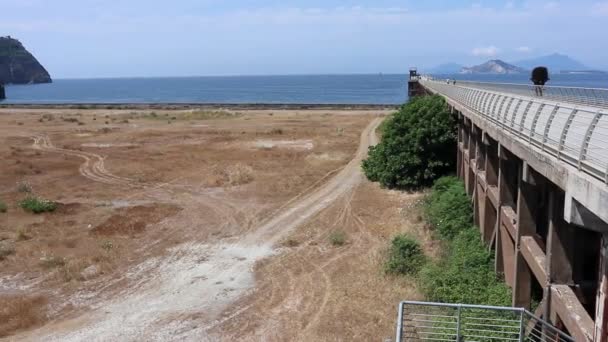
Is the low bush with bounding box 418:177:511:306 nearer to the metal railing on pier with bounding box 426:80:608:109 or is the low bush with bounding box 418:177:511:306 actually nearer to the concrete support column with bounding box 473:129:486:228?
the concrete support column with bounding box 473:129:486:228

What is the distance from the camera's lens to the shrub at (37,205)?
28844 mm

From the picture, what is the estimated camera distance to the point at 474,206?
22.3 m

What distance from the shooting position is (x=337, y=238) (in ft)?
79.0

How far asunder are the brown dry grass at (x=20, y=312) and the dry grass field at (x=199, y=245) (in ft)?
0.19

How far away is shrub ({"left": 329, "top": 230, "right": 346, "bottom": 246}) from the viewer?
2382 cm

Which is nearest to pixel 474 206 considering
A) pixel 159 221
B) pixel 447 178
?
pixel 447 178

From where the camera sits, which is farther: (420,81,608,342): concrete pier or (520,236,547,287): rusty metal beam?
(520,236,547,287): rusty metal beam

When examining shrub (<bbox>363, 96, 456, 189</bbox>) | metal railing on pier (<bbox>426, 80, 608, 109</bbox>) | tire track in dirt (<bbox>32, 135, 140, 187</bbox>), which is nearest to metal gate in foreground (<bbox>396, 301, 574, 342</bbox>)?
metal railing on pier (<bbox>426, 80, 608, 109</bbox>)

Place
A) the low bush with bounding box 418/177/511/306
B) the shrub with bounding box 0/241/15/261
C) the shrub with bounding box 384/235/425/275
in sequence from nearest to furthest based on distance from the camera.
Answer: the low bush with bounding box 418/177/511/306
the shrub with bounding box 384/235/425/275
the shrub with bounding box 0/241/15/261

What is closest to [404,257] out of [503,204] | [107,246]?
[503,204]

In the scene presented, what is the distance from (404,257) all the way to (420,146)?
10.7 meters

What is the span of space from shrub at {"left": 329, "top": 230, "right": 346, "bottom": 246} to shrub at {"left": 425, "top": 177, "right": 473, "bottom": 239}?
360cm

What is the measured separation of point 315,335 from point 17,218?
60.2 feet

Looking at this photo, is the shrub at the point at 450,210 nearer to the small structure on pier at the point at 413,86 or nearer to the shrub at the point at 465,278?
the shrub at the point at 465,278
